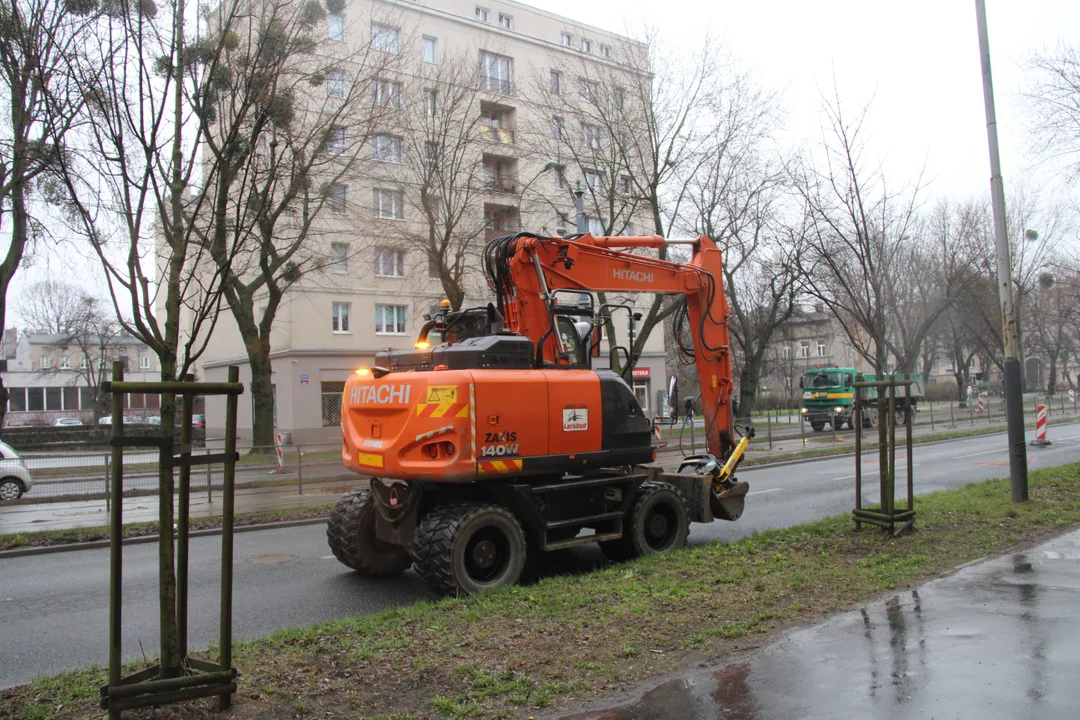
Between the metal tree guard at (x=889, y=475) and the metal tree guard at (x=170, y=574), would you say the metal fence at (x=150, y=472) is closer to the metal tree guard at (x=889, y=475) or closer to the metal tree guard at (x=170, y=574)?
the metal tree guard at (x=889, y=475)

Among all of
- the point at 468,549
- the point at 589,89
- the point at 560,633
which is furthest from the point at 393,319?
the point at 560,633

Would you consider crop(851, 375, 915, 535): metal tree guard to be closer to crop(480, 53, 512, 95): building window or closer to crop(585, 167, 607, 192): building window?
crop(585, 167, 607, 192): building window

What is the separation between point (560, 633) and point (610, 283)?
16.1ft

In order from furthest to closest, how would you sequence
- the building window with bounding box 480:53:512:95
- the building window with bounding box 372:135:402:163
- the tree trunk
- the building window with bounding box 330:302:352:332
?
the building window with bounding box 330:302:352:332 < the building window with bounding box 480:53:512:95 < the tree trunk < the building window with bounding box 372:135:402:163

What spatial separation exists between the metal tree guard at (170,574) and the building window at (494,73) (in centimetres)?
2456

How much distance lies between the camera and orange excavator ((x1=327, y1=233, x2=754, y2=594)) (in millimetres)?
7379

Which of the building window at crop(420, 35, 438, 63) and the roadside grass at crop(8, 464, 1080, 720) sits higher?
the building window at crop(420, 35, 438, 63)

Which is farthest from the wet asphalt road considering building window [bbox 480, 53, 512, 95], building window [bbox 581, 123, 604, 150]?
building window [bbox 480, 53, 512, 95]

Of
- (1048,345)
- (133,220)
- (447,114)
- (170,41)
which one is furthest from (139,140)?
(1048,345)

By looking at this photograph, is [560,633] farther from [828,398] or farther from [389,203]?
[828,398]

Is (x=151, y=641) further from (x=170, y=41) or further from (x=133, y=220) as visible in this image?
(x=170, y=41)

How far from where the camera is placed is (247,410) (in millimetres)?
41969

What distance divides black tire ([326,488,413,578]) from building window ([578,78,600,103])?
67.2 ft

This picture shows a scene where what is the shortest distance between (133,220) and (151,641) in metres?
3.38
